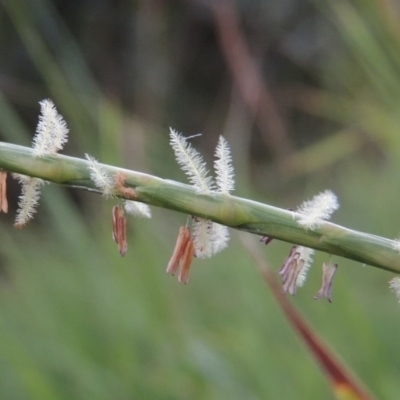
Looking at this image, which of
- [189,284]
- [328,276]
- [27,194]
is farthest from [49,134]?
[189,284]

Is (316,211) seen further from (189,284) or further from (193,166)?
(189,284)

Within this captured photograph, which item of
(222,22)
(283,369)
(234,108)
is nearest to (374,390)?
(283,369)

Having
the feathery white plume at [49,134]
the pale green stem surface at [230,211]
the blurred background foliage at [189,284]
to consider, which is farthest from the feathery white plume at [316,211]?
the blurred background foliage at [189,284]

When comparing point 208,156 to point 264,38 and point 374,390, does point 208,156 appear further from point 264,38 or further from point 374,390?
point 374,390

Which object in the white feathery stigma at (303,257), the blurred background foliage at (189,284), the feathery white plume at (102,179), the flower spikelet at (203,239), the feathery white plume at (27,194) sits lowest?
the feathery white plume at (27,194)

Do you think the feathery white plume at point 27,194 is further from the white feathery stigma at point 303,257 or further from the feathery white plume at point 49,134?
the white feathery stigma at point 303,257

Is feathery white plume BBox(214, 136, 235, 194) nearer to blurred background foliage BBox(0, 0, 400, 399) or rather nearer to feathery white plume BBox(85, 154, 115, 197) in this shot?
feathery white plume BBox(85, 154, 115, 197)

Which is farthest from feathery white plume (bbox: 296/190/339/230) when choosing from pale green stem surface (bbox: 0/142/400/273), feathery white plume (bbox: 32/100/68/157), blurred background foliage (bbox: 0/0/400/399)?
blurred background foliage (bbox: 0/0/400/399)
